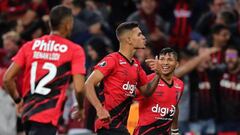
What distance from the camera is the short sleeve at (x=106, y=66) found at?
9328 mm

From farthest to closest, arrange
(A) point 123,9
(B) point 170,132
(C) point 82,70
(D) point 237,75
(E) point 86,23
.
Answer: (A) point 123,9, (E) point 86,23, (D) point 237,75, (B) point 170,132, (C) point 82,70

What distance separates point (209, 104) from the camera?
14188 millimetres

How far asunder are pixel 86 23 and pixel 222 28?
289cm

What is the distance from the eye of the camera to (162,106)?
400 inches

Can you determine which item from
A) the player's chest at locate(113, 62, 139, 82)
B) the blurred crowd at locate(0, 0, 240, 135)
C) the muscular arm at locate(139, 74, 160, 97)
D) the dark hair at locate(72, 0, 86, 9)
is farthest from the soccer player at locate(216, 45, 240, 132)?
the player's chest at locate(113, 62, 139, 82)

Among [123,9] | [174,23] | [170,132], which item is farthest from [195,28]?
[170,132]

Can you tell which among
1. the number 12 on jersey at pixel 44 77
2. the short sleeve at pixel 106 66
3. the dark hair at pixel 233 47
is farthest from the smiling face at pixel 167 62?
the dark hair at pixel 233 47

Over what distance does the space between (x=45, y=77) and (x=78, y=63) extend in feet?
1.39

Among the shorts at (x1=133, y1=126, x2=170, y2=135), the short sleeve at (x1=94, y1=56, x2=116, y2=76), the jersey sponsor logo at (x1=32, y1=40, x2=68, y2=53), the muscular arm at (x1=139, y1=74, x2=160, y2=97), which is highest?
the jersey sponsor logo at (x1=32, y1=40, x2=68, y2=53)

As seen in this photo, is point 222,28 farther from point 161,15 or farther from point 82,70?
point 82,70

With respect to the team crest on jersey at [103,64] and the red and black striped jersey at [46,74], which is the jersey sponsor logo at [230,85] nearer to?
the red and black striped jersey at [46,74]

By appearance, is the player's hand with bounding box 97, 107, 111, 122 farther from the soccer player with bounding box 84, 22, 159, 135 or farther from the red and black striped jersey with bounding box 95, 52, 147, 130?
the red and black striped jersey with bounding box 95, 52, 147, 130

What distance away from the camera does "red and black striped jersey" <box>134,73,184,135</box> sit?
33.3 ft

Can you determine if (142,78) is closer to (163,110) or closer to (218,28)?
(163,110)
